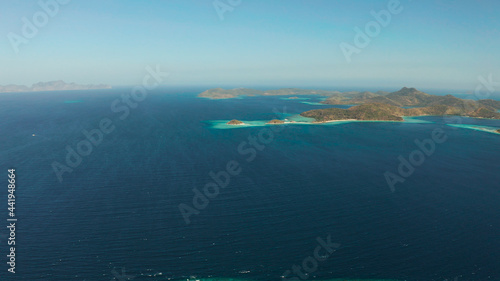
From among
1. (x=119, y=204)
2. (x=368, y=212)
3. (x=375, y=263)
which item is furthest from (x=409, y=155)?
(x=119, y=204)

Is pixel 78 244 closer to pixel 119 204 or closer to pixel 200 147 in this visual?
pixel 119 204

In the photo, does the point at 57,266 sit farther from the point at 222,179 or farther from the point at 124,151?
the point at 124,151

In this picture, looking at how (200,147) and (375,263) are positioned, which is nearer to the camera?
(375,263)

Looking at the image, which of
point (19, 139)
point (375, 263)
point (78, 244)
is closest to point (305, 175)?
point (375, 263)

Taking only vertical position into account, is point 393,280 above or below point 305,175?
below

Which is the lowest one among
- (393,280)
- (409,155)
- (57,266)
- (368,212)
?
(57,266)

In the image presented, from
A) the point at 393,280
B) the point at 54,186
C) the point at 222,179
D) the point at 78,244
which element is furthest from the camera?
the point at 222,179

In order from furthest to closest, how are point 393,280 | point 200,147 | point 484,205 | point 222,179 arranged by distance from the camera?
1. point 200,147
2. point 222,179
3. point 484,205
4. point 393,280
